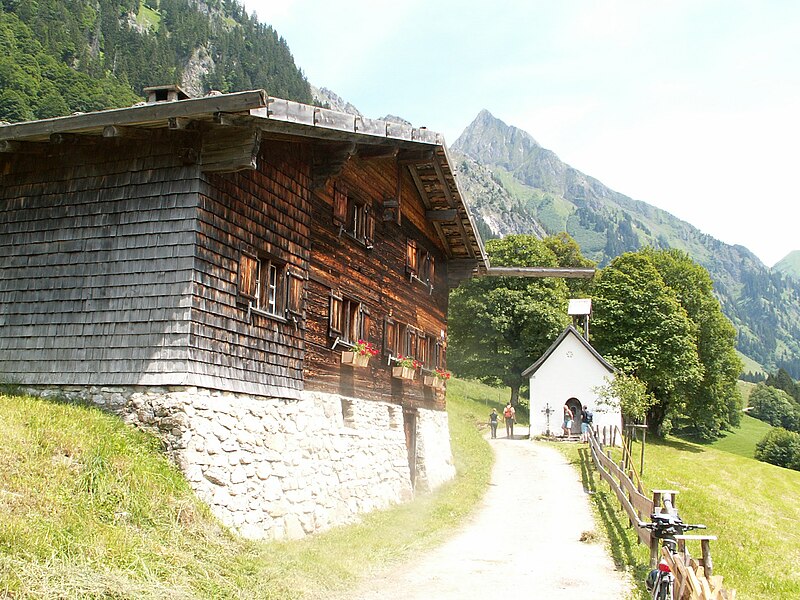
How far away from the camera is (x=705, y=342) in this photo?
49.6 meters

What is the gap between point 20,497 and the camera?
8.23 m

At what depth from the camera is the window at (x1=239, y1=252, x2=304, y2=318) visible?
12.7 meters

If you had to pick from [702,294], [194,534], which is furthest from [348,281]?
[702,294]

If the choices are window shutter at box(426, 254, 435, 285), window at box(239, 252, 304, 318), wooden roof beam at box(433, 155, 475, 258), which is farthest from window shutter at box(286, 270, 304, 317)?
window shutter at box(426, 254, 435, 285)

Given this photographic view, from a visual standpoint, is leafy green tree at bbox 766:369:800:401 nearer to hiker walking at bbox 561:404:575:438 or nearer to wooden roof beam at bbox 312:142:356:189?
hiker walking at bbox 561:404:575:438

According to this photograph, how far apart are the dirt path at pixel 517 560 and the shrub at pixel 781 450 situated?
5546cm

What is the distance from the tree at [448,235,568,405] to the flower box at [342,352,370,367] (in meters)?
31.6

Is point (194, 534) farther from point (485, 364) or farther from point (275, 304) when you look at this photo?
point (485, 364)

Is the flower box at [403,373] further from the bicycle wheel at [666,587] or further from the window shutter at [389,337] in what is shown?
the bicycle wheel at [666,587]

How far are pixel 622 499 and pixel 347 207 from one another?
8.37m

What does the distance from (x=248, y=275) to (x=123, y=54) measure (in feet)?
406

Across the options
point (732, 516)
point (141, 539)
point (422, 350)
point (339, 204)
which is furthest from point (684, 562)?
point (422, 350)

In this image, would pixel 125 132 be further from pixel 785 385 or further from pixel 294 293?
pixel 785 385

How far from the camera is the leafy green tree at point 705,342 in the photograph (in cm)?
4834
